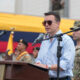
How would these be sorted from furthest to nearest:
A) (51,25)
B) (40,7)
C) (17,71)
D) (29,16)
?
1. (40,7)
2. (29,16)
3. (51,25)
4. (17,71)

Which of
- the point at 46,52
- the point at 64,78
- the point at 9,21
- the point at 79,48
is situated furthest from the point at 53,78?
the point at 9,21

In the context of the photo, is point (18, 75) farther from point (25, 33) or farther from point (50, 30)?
point (25, 33)

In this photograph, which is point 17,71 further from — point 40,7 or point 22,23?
point 40,7

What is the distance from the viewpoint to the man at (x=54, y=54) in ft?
11.0

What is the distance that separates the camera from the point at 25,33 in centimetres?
835

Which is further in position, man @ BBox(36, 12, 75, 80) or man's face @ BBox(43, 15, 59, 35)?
man's face @ BBox(43, 15, 59, 35)

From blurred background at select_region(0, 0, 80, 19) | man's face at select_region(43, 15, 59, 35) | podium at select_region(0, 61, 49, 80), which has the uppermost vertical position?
blurred background at select_region(0, 0, 80, 19)

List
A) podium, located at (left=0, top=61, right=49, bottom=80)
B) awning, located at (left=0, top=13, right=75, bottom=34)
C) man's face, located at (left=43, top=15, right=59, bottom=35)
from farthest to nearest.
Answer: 1. awning, located at (left=0, top=13, right=75, bottom=34)
2. man's face, located at (left=43, top=15, right=59, bottom=35)
3. podium, located at (left=0, top=61, right=49, bottom=80)

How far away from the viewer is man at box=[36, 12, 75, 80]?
132 inches

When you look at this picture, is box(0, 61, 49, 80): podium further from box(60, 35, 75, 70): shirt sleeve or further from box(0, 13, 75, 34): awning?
box(0, 13, 75, 34): awning

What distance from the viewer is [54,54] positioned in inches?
136

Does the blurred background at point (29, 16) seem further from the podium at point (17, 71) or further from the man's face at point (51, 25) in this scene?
the podium at point (17, 71)

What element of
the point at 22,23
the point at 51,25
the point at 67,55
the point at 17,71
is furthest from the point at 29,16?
the point at 17,71

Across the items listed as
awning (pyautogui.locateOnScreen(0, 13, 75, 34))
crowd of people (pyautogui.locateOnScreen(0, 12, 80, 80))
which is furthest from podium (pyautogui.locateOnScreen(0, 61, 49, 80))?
awning (pyautogui.locateOnScreen(0, 13, 75, 34))
